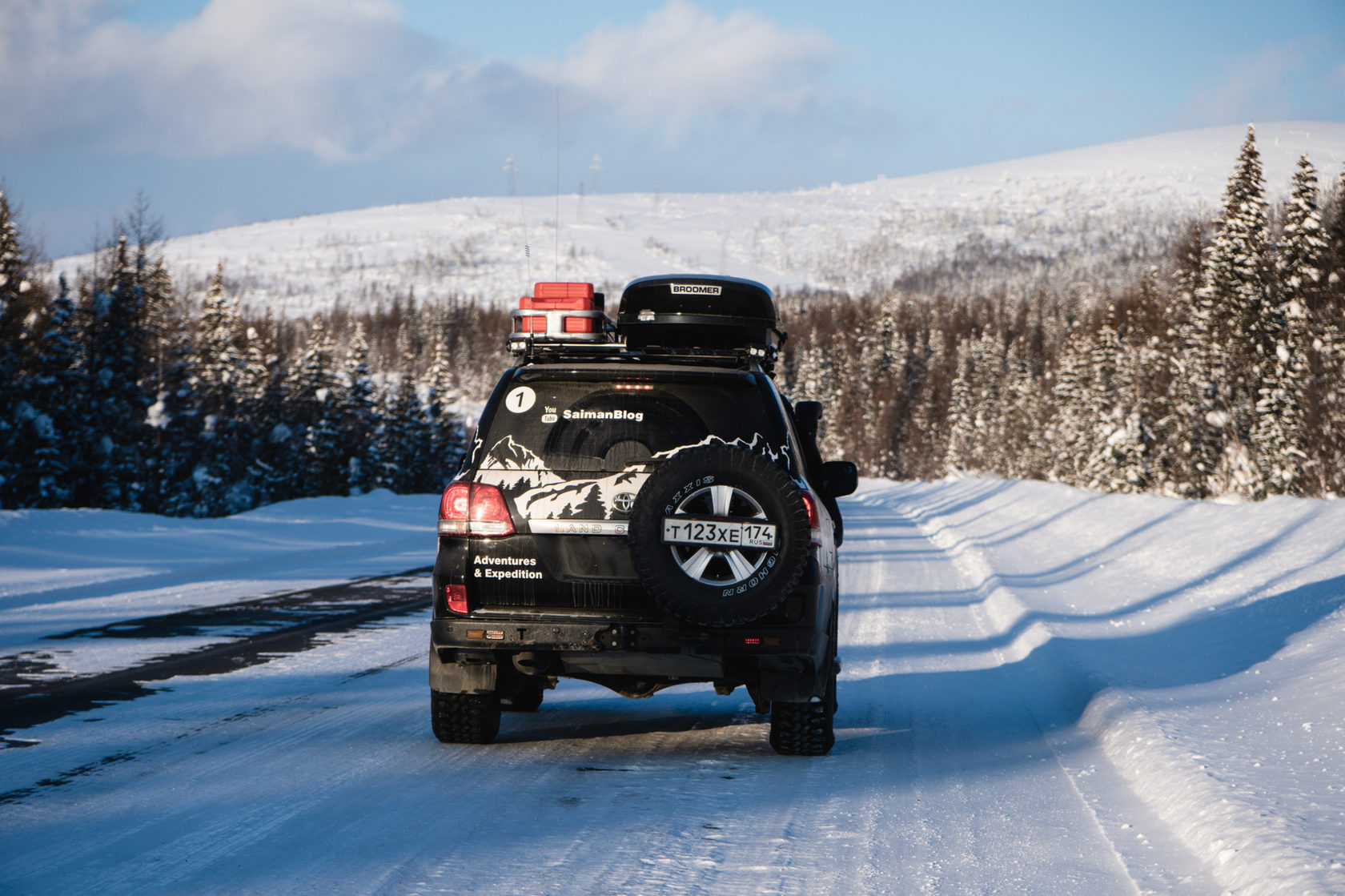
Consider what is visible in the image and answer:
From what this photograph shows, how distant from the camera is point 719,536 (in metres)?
5.57

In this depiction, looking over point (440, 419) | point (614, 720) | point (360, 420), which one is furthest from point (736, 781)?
point (440, 419)

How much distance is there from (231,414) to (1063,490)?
137 ft

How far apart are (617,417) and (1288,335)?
4758 centimetres

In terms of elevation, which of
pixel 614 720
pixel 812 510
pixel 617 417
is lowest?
pixel 614 720

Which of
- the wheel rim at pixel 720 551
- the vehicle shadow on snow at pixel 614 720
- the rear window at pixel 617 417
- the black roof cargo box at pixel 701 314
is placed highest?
the black roof cargo box at pixel 701 314

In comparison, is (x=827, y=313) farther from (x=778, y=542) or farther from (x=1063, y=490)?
(x=778, y=542)

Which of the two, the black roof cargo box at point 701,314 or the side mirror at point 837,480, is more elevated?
the black roof cargo box at point 701,314

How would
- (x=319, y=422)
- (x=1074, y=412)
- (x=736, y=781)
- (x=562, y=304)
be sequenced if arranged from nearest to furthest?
(x=736, y=781), (x=562, y=304), (x=319, y=422), (x=1074, y=412)

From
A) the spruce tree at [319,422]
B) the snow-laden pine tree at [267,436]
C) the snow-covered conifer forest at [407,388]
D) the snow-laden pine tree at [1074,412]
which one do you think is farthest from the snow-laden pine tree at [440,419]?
the snow-laden pine tree at [1074,412]

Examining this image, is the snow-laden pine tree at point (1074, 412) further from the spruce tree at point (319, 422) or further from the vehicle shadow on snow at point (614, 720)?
the vehicle shadow on snow at point (614, 720)

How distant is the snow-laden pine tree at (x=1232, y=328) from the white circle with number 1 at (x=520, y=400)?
46.4 meters

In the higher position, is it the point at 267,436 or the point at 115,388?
the point at 115,388

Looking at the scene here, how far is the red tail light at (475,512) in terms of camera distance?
18.9ft

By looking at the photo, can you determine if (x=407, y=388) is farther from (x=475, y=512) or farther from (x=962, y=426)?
(x=475, y=512)
